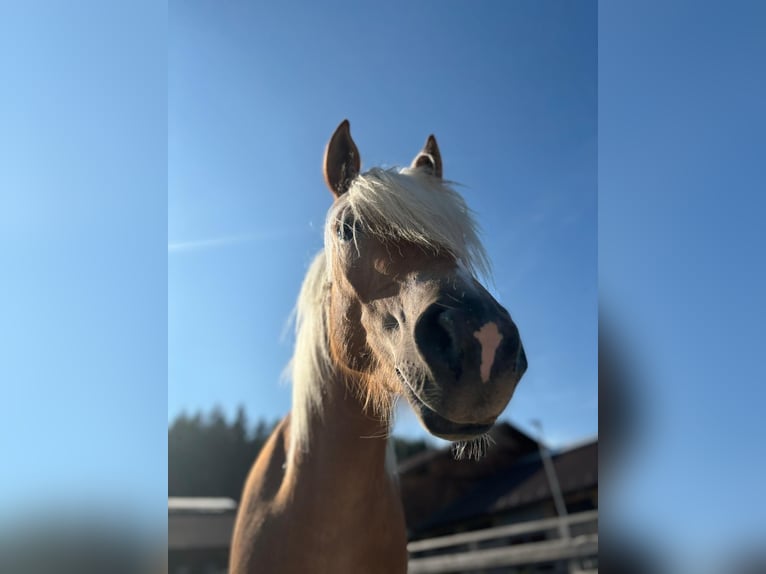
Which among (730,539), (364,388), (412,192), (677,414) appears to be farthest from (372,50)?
(730,539)

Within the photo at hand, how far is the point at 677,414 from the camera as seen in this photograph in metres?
0.87

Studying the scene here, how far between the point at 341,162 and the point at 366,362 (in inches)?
31.1

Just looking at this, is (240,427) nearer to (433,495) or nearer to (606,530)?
(433,495)

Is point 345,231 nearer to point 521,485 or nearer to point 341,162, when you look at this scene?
point 341,162

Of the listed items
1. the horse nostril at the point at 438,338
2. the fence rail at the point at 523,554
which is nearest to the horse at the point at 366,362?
the horse nostril at the point at 438,338

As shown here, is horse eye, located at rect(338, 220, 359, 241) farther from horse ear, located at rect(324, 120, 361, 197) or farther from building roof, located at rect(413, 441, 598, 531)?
building roof, located at rect(413, 441, 598, 531)

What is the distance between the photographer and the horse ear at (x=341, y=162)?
6.30 feet

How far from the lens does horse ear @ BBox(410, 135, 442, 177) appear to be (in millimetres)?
2036

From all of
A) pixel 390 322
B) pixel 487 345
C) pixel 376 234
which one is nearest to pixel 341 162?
pixel 376 234

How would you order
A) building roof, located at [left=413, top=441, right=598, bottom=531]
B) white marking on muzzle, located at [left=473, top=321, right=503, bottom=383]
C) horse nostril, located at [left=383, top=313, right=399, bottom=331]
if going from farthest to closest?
building roof, located at [left=413, top=441, right=598, bottom=531] < horse nostril, located at [left=383, top=313, right=399, bottom=331] < white marking on muzzle, located at [left=473, top=321, right=503, bottom=383]

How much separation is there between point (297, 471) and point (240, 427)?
7.64m

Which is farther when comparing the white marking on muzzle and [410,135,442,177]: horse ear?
[410,135,442,177]: horse ear

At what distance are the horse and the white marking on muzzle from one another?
2 centimetres

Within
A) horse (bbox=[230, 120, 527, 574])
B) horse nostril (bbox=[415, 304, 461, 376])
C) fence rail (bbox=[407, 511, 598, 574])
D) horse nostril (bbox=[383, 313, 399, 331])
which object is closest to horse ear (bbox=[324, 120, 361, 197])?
horse (bbox=[230, 120, 527, 574])
